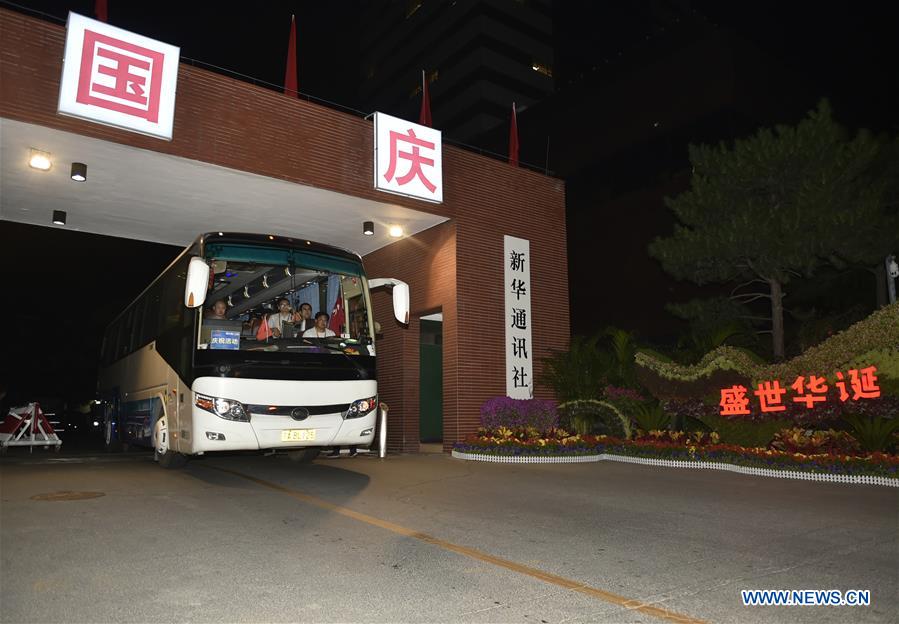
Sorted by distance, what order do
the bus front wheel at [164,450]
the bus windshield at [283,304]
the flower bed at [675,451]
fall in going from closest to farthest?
the bus windshield at [283,304]
the flower bed at [675,451]
the bus front wheel at [164,450]

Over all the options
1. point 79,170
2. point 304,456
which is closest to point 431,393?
point 304,456

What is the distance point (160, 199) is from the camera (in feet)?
42.2

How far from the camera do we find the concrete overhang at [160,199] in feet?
34.9

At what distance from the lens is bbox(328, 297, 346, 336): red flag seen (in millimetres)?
9008

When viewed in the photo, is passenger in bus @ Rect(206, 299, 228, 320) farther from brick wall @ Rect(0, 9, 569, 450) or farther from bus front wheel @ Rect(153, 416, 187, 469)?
brick wall @ Rect(0, 9, 569, 450)

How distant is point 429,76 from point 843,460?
2386 inches

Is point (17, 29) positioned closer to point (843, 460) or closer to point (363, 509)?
point (363, 509)

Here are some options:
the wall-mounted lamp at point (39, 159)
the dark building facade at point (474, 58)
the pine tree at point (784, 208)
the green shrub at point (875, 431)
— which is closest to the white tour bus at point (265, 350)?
the wall-mounted lamp at point (39, 159)

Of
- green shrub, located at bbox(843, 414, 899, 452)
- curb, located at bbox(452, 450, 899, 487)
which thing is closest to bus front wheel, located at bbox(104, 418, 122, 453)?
curb, located at bbox(452, 450, 899, 487)

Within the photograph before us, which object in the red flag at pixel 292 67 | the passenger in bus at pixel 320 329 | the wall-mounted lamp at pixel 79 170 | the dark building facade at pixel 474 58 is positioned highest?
the dark building facade at pixel 474 58

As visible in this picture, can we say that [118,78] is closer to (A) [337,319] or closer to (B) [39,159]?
(B) [39,159]

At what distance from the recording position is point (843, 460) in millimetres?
9586

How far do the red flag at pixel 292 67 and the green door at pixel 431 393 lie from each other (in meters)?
6.70

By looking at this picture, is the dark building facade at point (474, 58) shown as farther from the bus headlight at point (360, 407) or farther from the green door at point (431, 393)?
the bus headlight at point (360, 407)
